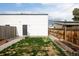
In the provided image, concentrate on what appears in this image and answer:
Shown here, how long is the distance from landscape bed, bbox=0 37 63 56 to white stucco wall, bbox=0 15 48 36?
9 cm

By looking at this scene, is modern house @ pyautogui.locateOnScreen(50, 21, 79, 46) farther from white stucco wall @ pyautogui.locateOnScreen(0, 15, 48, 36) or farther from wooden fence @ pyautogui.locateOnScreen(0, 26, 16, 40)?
wooden fence @ pyautogui.locateOnScreen(0, 26, 16, 40)

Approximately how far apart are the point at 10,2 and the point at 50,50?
0.79 m

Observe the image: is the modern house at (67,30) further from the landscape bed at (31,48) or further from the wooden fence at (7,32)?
the wooden fence at (7,32)

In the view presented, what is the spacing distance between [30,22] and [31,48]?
33 centimetres

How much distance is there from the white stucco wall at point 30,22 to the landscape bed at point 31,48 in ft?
0.30

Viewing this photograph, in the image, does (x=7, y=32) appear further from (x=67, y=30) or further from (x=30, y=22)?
(x=67, y=30)

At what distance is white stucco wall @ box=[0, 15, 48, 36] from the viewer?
245 centimetres

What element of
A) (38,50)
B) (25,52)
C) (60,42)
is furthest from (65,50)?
(25,52)

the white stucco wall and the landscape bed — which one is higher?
the white stucco wall

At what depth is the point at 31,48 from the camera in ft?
8.04

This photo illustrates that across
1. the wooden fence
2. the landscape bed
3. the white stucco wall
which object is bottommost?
the landscape bed

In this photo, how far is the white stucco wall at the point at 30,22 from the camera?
2451 millimetres

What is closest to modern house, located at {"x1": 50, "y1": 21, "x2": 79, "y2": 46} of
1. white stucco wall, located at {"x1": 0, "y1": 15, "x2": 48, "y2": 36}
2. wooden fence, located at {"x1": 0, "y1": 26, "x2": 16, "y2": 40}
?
white stucco wall, located at {"x1": 0, "y1": 15, "x2": 48, "y2": 36}

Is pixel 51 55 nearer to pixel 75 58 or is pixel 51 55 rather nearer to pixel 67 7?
pixel 75 58
